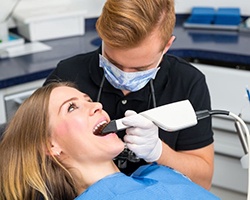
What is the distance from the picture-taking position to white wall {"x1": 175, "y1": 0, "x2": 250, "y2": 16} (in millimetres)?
2461

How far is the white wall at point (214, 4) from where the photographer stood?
2461 millimetres

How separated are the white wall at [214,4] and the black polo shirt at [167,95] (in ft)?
3.84

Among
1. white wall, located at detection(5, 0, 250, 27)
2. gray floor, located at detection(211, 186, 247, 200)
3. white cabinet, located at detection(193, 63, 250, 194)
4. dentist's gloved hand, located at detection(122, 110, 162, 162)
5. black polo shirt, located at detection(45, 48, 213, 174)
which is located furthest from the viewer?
white wall, located at detection(5, 0, 250, 27)

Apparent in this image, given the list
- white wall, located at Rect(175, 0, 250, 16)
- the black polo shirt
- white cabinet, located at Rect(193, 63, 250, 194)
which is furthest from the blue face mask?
white wall, located at Rect(175, 0, 250, 16)

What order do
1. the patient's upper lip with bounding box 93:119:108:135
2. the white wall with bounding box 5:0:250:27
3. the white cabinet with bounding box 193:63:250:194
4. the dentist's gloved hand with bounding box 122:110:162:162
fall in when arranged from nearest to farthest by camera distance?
1. the dentist's gloved hand with bounding box 122:110:162:162
2. the patient's upper lip with bounding box 93:119:108:135
3. the white cabinet with bounding box 193:63:250:194
4. the white wall with bounding box 5:0:250:27

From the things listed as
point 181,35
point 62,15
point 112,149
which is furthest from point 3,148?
point 181,35

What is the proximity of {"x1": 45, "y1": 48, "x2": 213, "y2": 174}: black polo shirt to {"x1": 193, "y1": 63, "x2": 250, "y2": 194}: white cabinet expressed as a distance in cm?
63

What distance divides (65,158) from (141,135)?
10.3 inches

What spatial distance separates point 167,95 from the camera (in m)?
1.43

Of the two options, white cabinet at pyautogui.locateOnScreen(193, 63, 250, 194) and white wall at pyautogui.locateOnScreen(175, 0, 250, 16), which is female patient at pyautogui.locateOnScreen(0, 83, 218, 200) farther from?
white wall at pyautogui.locateOnScreen(175, 0, 250, 16)

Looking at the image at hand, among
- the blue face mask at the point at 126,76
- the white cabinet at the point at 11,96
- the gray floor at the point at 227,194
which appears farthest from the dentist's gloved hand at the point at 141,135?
the gray floor at the point at 227,194

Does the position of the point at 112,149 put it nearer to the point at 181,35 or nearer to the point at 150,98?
the point at 150,98

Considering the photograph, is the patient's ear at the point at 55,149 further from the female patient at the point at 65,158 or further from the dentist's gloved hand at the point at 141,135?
the dentist's gloved hand at the point at 141,135

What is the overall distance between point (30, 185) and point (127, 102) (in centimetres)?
41
